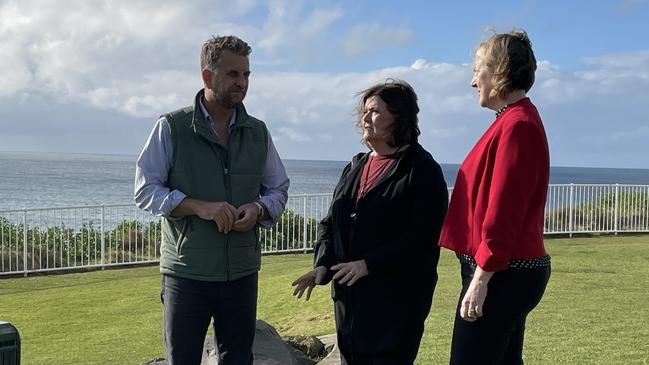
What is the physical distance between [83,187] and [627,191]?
54.0m

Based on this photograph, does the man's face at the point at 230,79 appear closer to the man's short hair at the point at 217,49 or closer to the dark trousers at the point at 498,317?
the man's short hair at the point at 217,49

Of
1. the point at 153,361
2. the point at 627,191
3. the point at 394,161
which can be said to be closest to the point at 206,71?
the point at 394,161

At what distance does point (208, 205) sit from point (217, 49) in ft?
1.97

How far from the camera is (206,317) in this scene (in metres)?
2.90

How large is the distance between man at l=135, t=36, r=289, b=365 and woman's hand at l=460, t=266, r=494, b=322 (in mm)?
978

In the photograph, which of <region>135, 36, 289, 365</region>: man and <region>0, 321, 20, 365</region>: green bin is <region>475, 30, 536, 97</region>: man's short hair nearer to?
<region>135, 36, 289, 365</region>: man

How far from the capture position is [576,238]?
14.8m

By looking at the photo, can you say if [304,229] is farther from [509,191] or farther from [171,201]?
[509,191]

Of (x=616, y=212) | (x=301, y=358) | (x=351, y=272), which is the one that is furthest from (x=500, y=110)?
(x=616, y=212)

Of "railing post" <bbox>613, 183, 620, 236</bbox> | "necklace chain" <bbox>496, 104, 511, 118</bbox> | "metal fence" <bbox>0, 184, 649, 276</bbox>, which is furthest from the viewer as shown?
"railing post" <bbox>613, 183, 620, 236</bbox>

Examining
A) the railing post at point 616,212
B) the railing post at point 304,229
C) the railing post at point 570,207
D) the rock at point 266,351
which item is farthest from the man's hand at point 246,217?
the railing post at point 616,212

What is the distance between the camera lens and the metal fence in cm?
1189

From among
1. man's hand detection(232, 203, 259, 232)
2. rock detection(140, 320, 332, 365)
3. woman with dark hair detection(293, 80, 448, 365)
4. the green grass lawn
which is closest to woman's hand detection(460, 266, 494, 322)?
woman with dark hair detection(293, 80, 448, 365)

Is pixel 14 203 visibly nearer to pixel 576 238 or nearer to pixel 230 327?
pixel 576 238
